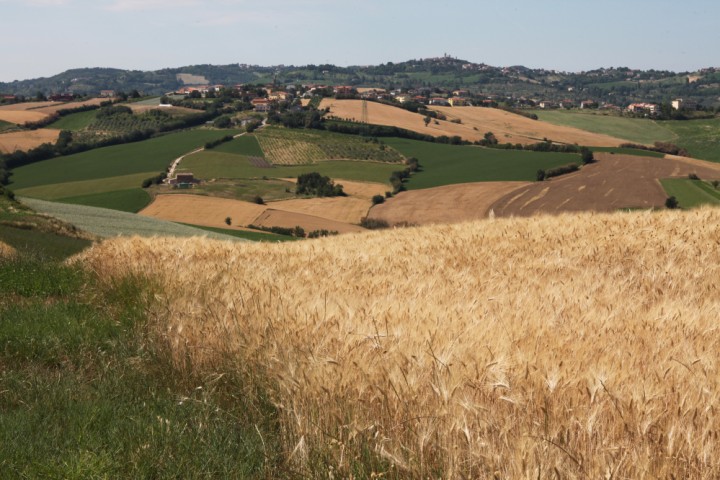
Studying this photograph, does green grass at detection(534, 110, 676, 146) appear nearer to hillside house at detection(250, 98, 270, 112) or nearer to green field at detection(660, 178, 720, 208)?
green field at detection(660, 178, 720, 208)

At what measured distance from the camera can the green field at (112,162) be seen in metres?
92.5

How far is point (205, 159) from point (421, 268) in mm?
99451

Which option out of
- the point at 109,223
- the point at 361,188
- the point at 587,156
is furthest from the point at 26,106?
the point at 587,156

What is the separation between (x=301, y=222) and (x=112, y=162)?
171 feet

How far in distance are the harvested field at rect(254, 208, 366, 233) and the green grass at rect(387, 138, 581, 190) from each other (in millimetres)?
23720

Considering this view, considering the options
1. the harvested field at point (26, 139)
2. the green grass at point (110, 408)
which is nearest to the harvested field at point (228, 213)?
the harvested field at point (26, 139)

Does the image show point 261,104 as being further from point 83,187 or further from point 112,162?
point 83,187

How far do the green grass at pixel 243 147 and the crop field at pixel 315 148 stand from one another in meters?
1.14

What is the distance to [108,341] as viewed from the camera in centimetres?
635

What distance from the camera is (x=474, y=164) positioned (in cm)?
9656

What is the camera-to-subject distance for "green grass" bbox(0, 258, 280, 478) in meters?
3.76

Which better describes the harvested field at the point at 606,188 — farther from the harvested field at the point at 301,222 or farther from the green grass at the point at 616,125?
the green grass at the point at 616,125

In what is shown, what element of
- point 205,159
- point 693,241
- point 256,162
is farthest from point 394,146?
point 693,241

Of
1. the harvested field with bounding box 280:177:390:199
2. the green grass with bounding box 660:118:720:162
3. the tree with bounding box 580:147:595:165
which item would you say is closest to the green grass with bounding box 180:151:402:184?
the harvested field with bounding box 280:177:390:199
